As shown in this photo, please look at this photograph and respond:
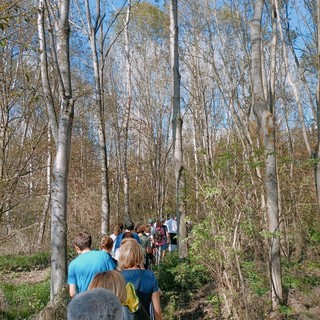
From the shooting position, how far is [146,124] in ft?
88.6

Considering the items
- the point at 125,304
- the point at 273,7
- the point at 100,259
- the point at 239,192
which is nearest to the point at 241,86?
the point at 273,7

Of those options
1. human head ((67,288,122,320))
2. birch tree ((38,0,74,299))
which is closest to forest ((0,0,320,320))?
birch tree ((38,0,74,299))

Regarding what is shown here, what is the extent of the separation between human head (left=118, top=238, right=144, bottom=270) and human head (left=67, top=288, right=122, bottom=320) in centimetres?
191

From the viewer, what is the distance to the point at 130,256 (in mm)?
3859

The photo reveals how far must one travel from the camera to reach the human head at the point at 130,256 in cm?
386

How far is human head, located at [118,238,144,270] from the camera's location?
12.7ft

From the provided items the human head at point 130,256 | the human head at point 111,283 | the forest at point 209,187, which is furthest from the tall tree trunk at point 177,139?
the human head at point 111,283

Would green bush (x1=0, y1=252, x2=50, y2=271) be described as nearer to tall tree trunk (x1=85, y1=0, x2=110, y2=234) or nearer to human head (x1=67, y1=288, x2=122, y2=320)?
tall tree trunk (x1=85, y1=0, x2=110, y2=234)

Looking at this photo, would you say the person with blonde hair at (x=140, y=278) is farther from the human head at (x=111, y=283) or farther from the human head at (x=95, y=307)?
the human head at (x=95, y=307)

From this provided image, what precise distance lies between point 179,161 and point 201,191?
3759 millimetres

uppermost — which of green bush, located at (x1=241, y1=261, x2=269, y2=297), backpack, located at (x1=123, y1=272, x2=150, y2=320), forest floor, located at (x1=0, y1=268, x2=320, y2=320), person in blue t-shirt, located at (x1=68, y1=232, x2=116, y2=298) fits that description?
person in blue t-shirt, located at (x1=68, y1=232, x2=116, y2=298)

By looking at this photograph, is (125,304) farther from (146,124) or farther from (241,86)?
(146,124)

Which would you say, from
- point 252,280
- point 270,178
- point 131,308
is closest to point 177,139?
point 270,178

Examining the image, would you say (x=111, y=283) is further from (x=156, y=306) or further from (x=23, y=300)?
(x=23, y=300)
